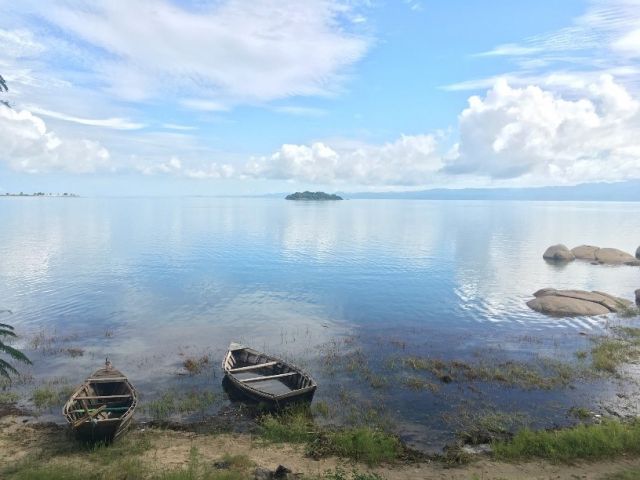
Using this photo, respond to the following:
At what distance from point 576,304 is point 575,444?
1298 inches

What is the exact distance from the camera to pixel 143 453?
2081 cm

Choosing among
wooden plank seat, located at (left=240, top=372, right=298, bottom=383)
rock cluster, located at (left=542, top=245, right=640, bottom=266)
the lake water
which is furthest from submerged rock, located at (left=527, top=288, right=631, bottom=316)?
→ rock cluster, located at (left=542, top=245, right=640, bottom=266)

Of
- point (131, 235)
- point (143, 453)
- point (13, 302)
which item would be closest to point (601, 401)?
point (143, 453)

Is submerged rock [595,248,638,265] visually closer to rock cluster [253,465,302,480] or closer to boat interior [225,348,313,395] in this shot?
boat interior [225,348,313,395]

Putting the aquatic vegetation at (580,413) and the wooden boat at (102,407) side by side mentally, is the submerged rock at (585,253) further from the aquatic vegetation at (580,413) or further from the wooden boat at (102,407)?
the wooden boat at (102,407)

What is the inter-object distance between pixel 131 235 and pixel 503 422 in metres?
117

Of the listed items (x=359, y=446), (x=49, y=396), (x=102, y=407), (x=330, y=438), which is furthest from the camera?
(x=49, y=396)

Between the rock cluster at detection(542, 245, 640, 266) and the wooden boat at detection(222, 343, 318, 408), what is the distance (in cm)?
7388

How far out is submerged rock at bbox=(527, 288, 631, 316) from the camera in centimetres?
4803

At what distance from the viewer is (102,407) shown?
2320 centimetres

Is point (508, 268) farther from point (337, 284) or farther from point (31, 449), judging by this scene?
point (31, 449)

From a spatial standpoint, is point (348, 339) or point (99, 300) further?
point (99, 300)

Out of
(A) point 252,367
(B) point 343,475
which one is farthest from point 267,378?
(B) point 343,475

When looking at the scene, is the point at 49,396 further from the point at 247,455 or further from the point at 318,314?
the point at 318,314
